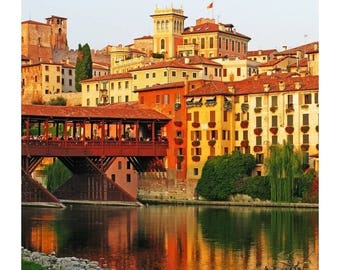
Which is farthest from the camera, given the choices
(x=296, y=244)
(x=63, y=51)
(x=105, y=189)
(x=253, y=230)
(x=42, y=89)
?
(x=63, y=51)

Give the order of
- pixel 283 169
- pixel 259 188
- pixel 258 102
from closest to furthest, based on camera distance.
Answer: pixel 283 169 < pixel 259 188 < pixel 258 102

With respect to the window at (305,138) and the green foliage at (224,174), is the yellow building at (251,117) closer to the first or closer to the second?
the window at (305,138)

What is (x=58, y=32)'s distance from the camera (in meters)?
86.1

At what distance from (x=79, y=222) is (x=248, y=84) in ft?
47.2

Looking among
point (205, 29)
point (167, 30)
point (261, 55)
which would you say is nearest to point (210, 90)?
point (205, 29)

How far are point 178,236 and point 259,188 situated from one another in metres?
11.6

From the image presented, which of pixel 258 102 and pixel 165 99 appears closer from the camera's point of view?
pixel 258 102

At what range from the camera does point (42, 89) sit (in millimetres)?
68000

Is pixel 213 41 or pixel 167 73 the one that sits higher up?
pixel 213 41

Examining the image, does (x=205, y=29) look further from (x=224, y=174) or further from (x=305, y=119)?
(x=224, y=174)

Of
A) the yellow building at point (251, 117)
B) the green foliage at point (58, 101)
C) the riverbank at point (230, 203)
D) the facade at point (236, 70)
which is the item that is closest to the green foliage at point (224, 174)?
the riverbank at point (230, 203)
